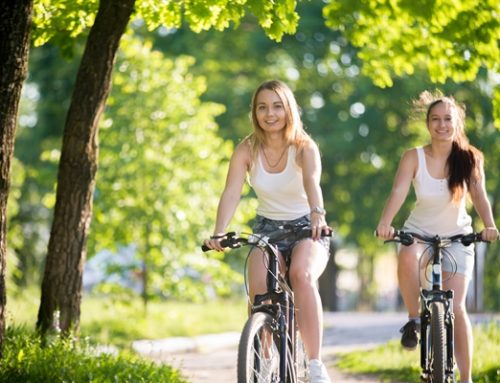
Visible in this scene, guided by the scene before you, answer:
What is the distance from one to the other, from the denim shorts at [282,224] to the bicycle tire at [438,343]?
0.90m

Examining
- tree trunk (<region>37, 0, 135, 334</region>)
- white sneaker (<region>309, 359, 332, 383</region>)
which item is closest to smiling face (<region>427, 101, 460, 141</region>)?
white sneaker (<region>309, 359, 332, 383</region>)

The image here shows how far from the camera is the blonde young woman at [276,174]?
5996 millimetres

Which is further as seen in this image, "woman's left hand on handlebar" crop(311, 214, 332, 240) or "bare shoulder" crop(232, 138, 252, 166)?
"bare shoulder" crop(232, 138, 252, 166)

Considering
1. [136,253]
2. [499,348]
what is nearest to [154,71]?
[136,253]

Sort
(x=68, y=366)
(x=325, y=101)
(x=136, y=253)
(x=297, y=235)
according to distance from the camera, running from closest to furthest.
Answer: (x=297, y=235) < (x=68, y=366) < (x=136, y=253) < (x=325, y=101)

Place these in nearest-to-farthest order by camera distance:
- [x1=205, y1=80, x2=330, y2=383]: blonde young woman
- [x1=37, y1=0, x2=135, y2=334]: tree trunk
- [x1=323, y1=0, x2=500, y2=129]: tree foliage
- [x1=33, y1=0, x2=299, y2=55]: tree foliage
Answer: [x1=205, y1=80, x2=330, y2=383]: blonde young woman, [x1=33, y1=0, x2=299, y2=55]: tree foliage, [x1=37, y1=0, x2=135, y2=334]: tree trunk, [x1=323, y1=0, x2=500, y2=129]: tree foliage

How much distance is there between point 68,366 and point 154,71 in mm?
8842

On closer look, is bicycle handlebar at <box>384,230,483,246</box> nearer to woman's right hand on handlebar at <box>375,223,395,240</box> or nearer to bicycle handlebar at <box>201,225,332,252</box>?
woman's right hand on handlebar at <box>375,223,395,240</box>

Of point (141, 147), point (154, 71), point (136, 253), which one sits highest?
point (154, 71)

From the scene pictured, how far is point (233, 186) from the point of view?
243 inches

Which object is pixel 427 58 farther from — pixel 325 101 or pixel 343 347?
pixel 325 101

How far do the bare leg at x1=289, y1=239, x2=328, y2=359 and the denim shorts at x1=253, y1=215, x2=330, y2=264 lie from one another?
15cm

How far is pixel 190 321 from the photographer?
17.0 metres

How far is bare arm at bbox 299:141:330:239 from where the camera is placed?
19.1 ft
